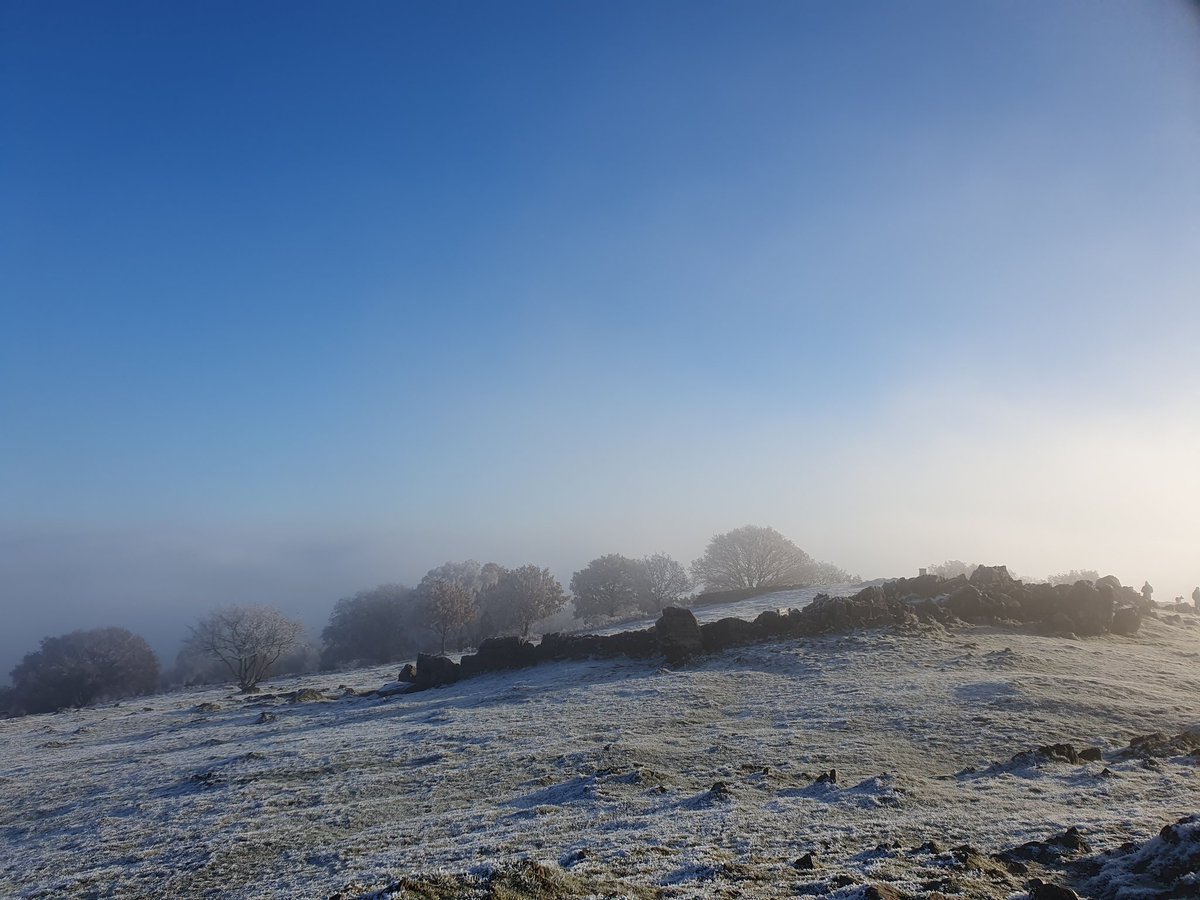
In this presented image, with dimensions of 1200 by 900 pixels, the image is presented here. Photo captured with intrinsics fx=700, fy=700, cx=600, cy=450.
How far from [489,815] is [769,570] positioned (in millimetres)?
72246

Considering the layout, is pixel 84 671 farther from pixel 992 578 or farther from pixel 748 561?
pixel 992 578

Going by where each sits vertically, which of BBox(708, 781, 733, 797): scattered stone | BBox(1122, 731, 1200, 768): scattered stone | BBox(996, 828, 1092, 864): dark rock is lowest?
BBox(1122, 731, 1200, 768): scattered stone

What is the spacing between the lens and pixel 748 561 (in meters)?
81.2

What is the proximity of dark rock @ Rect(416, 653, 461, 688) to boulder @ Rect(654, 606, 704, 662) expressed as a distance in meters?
10.1

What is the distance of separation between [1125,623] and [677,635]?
2098 cm

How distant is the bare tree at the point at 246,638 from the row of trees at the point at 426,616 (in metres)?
→ 0.59

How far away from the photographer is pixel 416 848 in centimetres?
1098

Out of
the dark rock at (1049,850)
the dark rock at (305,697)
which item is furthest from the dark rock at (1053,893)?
the dark rock at (305,697)

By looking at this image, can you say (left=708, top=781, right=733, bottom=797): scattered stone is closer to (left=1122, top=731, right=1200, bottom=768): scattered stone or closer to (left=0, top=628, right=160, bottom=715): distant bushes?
(left=1122, top=731, right=1200, bottom=768): scattered stone

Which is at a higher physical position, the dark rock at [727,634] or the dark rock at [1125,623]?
the dark rock at [727,634]

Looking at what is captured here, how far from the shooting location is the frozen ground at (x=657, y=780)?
9.98m

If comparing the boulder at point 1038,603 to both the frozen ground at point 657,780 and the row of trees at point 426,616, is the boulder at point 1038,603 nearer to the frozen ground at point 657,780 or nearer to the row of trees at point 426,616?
the frozen ground at point 657,780

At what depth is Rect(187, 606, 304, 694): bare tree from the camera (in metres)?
47.6

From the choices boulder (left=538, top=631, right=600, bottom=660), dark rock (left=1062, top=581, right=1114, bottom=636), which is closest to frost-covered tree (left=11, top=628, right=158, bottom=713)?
boulder (left=538, top=631, right=600, bottom=660)
